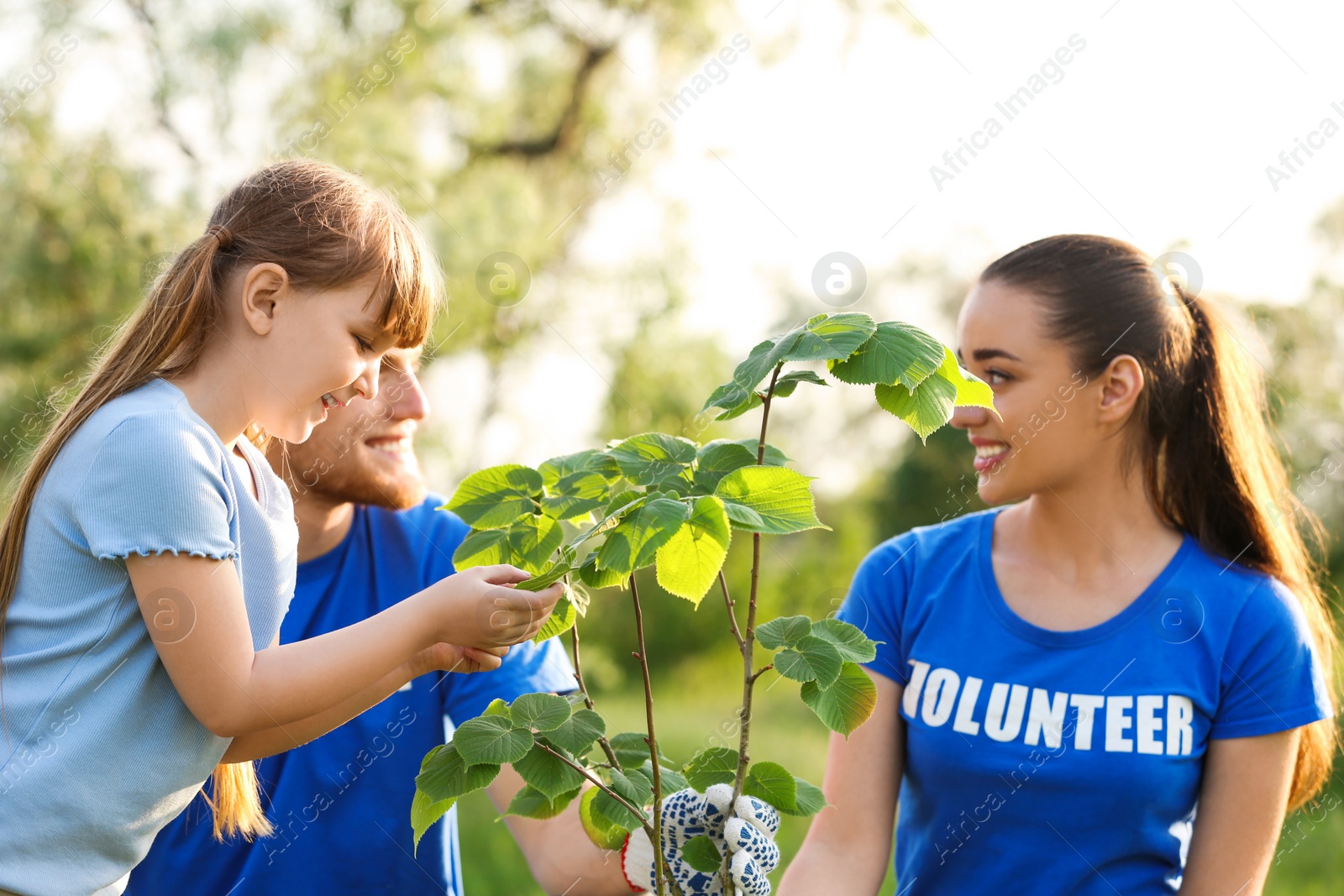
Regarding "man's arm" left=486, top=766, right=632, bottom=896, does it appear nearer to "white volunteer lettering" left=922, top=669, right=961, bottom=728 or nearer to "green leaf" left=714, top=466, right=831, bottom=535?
"white volunteer lettering" left=922, top=669, right=961, bottom=728

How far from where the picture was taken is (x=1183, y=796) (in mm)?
1703

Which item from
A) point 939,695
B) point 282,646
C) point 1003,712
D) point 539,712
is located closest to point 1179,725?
point 1003,712

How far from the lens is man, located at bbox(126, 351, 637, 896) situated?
5.97ft

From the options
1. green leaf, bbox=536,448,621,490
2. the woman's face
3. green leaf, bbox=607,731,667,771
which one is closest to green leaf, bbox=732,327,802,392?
green leaf, bbox=536,448,621,490

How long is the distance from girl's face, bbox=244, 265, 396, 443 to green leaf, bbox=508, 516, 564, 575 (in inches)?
11.5

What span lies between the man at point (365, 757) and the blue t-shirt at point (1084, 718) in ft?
1.90

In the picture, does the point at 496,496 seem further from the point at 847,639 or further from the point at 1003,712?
the point at 1003,712

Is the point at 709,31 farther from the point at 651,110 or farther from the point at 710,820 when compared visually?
the point at 710,820

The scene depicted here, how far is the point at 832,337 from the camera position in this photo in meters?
1.18

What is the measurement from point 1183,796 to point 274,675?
1.39 meters

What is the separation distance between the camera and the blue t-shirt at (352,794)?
5.97ft

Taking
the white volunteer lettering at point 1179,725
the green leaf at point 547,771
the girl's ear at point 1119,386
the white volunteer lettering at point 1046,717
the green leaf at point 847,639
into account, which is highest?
the girl's ear at point 1119,386

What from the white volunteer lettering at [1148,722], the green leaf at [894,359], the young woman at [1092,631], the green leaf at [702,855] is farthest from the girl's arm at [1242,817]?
the green leaf at [894,359]

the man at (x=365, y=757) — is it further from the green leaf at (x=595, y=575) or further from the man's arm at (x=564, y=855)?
the green leaf at (x=595, y=575)
